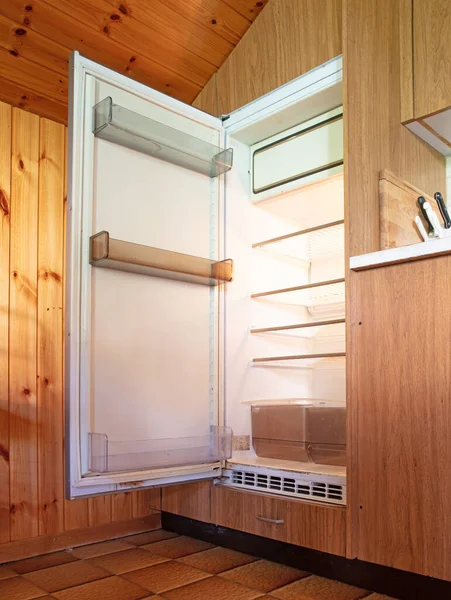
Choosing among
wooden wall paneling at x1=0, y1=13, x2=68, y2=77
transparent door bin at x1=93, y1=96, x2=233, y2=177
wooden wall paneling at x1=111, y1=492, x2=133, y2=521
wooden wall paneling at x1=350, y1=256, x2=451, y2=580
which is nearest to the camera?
wooden wall paneling at x1=350, y1=256, x2=451, y2=580

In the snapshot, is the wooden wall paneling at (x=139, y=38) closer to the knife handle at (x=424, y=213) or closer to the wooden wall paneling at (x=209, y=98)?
the wooden wall paneling at (x=209, y=98)

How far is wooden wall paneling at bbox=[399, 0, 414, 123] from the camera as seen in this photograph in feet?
6.21

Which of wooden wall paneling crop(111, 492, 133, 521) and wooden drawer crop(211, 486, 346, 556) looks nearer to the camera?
wooden drawer crop(211, 486, 346, 556)

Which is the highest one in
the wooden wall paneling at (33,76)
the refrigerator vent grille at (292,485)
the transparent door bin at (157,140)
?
the wooden wall paneling at (33,76)

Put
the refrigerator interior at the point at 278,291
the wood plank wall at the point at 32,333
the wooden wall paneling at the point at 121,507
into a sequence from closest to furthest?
1. the wood plank wall at the point at 32,333
2. the refrigerator interior at the point at 278,291
3. the wooden wall paneling at the point at 121,507

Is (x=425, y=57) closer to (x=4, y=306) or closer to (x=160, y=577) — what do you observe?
(x=4, y=306)

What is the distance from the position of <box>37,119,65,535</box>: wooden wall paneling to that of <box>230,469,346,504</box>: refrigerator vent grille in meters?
0.65

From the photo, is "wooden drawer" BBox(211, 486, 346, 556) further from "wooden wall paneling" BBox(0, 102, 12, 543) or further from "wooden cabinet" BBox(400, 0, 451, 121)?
"wooden cabinet" BBox(400, 0, 451, 121)

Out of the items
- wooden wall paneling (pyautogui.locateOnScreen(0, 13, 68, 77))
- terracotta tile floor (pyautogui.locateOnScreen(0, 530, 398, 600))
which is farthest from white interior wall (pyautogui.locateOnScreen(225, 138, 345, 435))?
wooden wall paneling (pyautogui.locateOnScreen(0, 13, 68, 77))

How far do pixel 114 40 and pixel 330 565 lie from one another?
1900 millimetres

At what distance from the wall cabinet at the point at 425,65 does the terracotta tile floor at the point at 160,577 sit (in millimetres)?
1512

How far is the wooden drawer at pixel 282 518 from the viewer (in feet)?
5.23

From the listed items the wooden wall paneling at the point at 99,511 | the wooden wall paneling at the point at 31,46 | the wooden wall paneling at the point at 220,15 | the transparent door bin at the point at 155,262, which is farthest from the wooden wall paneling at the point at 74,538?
the wooden wall paneling at the point at 220,15

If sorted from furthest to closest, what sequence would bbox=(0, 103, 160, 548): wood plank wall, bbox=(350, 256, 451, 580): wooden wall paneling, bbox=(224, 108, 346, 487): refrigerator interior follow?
bbox=(224, 108, 346, 487): refrigerator interior
bbox=(0, 103, 160, 548): wood plank wall
bbox=(350, 256, 451, 580): wooden wall paneling
